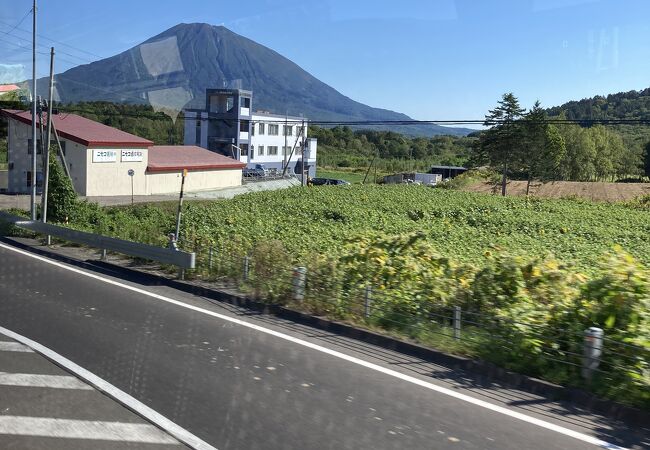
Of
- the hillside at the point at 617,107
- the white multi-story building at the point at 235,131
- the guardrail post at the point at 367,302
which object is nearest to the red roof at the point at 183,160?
the white multi-story building at the point at 235,131

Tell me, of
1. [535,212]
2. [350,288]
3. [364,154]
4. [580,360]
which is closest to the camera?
[580,360]

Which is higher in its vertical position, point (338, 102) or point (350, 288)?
point (338, 102)

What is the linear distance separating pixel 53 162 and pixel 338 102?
6713 centimetres

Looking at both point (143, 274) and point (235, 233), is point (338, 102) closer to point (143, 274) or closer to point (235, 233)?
point (235, 233)

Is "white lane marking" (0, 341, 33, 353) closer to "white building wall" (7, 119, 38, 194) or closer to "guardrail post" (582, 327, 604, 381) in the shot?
"guardrail post" (582, 327, 604, 381)

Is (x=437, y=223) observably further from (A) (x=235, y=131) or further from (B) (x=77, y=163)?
(A) (x=235, y=131)

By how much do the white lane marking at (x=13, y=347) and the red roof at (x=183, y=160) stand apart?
42.1m

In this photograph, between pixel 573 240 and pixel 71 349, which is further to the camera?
pixel 573 240

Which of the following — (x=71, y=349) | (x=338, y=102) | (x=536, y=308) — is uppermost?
(x=338, y=102)

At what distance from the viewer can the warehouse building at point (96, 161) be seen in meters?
44.6

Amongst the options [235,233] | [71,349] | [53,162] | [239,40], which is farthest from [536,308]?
[239,40]

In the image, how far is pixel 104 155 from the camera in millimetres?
45625

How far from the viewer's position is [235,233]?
2053 centimetres

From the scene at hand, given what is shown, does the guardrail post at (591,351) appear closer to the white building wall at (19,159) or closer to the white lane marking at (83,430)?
the white lane marking at (83,430)
